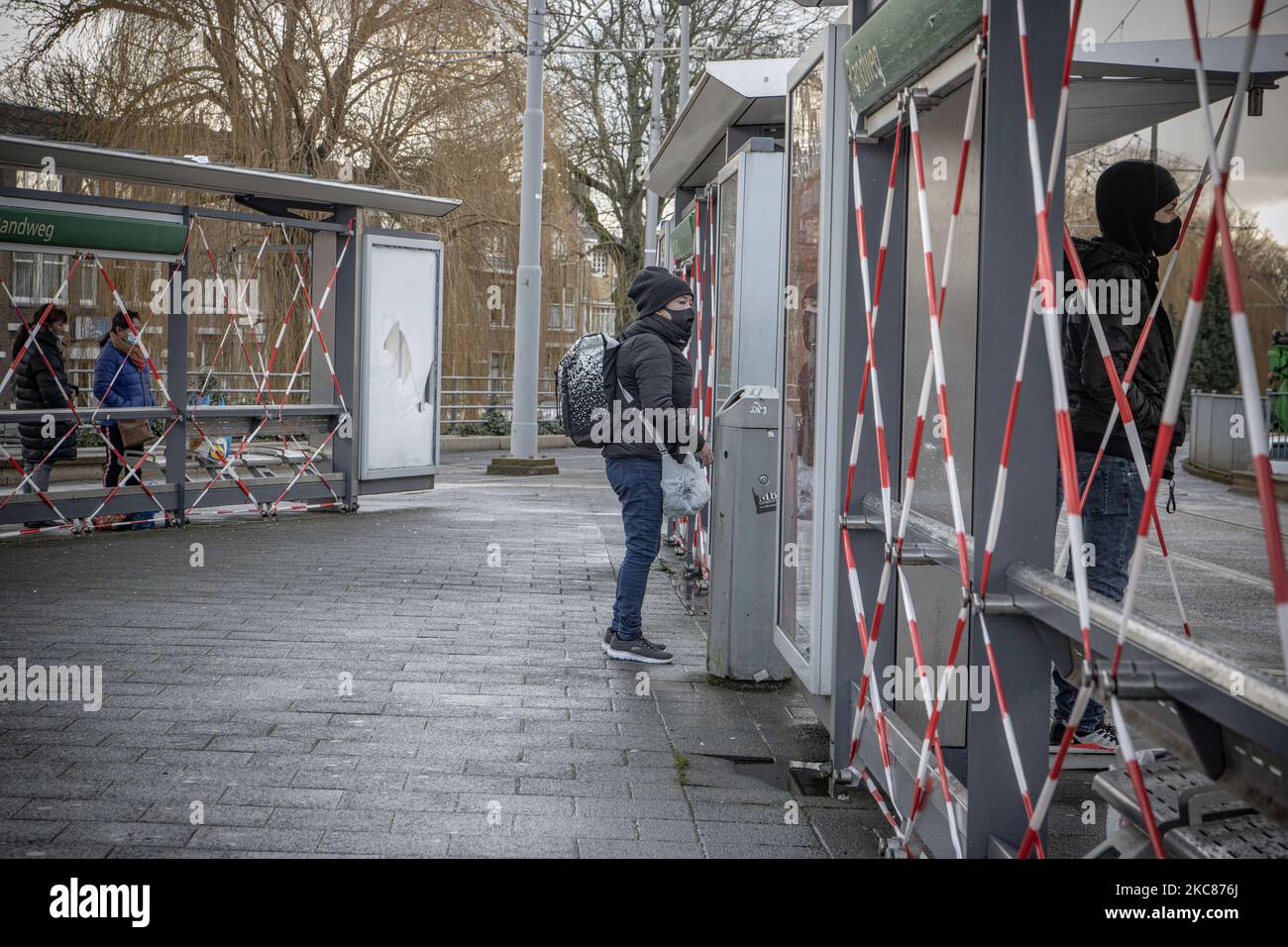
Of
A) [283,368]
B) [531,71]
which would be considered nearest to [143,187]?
[283,368]

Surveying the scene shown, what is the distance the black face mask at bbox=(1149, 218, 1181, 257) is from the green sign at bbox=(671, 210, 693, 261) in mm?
5577

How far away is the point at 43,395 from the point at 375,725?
787 cm

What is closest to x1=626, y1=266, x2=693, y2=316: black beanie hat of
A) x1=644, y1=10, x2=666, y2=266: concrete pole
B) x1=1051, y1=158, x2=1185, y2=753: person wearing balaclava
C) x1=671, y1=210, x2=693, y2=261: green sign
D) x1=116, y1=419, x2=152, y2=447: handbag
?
x1=1051, y1=158, x2=1185, y2=753: person wearing balaclava

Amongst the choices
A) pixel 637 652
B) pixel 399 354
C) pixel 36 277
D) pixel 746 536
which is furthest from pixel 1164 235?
pixel 36 277

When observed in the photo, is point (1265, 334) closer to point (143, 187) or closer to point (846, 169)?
point (143, 187)

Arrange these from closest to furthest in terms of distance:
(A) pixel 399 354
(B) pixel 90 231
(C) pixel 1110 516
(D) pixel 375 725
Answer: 1. (C) pixel 1110 516
2. (D) pixel 375 725
3. (B) pixel 90 231
4. (A) pixel 399 354

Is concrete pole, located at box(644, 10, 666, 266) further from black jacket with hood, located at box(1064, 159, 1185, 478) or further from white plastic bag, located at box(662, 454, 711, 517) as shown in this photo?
black jacket with hood, located at box(1064, 159, 1185, 478)

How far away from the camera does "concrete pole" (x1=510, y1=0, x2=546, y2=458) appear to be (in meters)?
18.7

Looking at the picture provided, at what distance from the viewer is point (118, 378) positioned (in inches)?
468

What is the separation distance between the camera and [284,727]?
212 inches

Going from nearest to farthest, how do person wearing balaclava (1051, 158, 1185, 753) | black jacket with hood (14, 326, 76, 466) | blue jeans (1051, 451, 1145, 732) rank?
person wearing balaclava (1051, 158, 1185, 753), blue jeans (1051, 451, 1145, 732), black jacket with hood (14, 326, 76, 466)

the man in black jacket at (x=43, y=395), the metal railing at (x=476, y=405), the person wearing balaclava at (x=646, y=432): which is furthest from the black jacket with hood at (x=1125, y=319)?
the metal railing at (x=476, y=405)

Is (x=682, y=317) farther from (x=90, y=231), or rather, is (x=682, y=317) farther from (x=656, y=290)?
(x=90, y=231)

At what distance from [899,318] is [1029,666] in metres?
1.87
